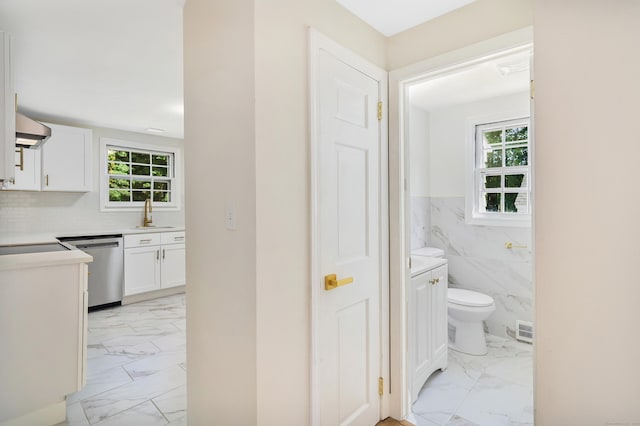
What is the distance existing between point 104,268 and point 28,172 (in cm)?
138

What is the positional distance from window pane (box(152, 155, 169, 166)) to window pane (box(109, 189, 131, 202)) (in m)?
0.67

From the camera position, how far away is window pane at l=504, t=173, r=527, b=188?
329 cm

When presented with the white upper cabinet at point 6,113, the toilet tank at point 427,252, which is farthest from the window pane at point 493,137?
the white upper cabinet at point 6,113

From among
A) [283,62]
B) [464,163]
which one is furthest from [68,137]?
[464,163]

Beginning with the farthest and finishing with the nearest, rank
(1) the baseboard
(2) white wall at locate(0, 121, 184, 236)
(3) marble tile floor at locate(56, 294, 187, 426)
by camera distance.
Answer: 1. (2) white wall at locate(0, 121, 184, 236)
2. (3) marble tile floor at locate(56, 294, 187, 426)
3. (1) the baseboard

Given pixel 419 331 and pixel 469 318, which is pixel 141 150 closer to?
pixel 419 331

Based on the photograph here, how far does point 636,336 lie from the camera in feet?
2.81

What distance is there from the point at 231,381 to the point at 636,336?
141cm

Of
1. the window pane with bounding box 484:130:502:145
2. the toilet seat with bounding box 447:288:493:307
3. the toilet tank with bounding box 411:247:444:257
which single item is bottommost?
the toilet seat with bounding box 447:288:493:307

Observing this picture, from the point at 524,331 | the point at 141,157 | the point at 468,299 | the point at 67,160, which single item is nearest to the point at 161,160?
the point at 141,157

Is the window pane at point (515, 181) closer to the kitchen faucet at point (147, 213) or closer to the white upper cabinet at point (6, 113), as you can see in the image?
the white upper cabinet at point (6, 113)

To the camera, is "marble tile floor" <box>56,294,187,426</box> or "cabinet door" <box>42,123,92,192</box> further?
"cabinet door" <box>42,123,92,192</box>

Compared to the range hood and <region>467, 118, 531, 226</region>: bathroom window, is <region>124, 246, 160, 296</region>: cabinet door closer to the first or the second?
the range hood

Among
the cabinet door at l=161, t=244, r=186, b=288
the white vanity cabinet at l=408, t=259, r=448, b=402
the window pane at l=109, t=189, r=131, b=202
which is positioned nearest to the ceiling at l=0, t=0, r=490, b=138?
the window pane at l=109, t=189, r=131, b=202
